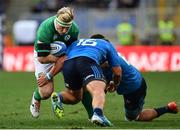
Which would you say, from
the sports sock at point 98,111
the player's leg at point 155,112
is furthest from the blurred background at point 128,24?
the sports sock at point 98,111

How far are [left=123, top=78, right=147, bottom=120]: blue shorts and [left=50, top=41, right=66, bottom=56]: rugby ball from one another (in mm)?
1294

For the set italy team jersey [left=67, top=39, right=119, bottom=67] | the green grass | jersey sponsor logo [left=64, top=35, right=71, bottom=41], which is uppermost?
italy team jersey [left=67, top=39, right=119, bottom=67]

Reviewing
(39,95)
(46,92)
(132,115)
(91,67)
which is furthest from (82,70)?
(39,95)

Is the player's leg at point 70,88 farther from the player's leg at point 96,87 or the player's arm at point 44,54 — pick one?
the player's arm at point 44,54

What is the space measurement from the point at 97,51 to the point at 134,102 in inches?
59.2

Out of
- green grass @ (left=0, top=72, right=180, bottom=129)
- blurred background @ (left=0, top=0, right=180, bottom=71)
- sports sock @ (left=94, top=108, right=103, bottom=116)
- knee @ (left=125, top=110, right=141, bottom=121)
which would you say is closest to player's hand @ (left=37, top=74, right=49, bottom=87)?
green grass @ (left=0, top=72, right=180, bottom=129)

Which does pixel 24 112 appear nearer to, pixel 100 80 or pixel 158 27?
pixel 100 80

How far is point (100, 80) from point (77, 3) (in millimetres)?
24198

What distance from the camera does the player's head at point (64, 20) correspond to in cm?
1281

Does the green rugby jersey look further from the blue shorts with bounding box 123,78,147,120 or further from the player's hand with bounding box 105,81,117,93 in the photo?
the blue shorts with bounding box 123,78,147,120

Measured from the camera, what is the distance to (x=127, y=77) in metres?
13.1

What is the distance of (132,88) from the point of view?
13164mm

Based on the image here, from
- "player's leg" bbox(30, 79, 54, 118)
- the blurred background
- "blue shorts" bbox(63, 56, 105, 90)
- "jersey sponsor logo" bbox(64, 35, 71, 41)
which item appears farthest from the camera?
the blurred background

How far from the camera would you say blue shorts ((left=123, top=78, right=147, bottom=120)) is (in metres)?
13.3
